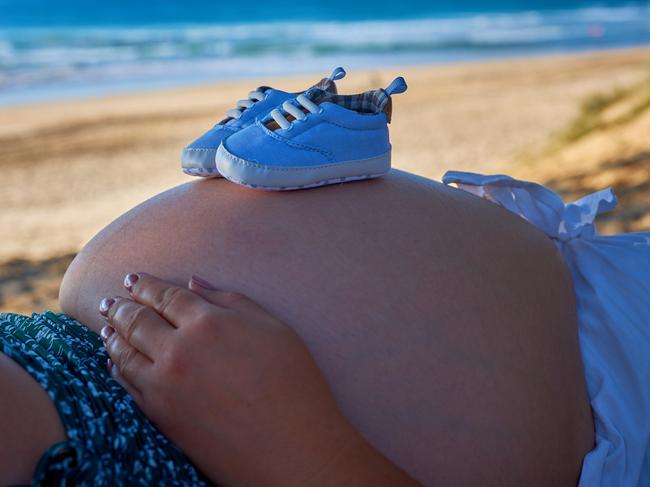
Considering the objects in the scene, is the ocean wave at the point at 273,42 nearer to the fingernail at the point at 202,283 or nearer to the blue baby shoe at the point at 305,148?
the blue baby shoe at the point at 305,148

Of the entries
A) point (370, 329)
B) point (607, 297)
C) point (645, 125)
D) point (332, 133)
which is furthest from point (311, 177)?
point (645, 125)

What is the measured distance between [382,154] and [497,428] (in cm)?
52

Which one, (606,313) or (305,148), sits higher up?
(305,148)

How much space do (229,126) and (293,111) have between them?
→ 0.19 meters

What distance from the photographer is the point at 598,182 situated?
5.06m

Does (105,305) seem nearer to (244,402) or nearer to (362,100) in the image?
(244,402)

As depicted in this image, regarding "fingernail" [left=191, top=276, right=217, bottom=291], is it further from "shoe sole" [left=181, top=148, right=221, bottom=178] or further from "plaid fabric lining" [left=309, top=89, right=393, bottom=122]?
"plaid fabric lining" [left=309, top=89, right=393, bottom=122]

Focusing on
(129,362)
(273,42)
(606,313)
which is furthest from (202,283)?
(273,42)

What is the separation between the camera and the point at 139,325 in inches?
46.6

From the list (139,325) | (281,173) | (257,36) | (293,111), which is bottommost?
(139,325)

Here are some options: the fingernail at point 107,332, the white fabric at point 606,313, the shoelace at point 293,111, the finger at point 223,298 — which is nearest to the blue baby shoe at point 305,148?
the shoelace at point 293,111

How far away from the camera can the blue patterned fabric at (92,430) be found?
1.04 metres

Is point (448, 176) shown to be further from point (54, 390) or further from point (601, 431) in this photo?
point (54, 390)

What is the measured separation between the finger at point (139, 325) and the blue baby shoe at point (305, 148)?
0.97ft
